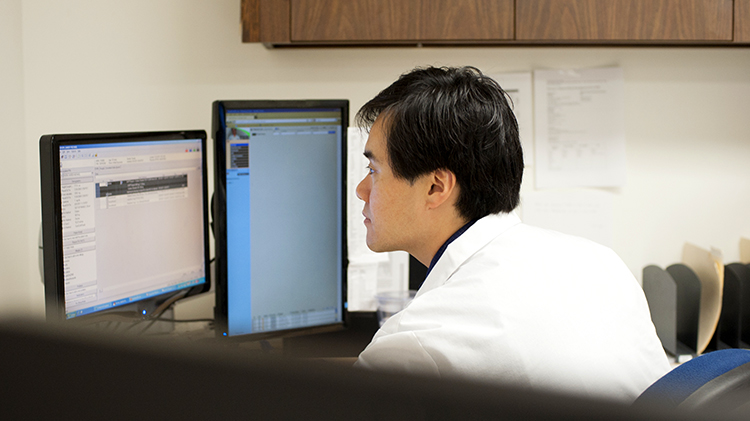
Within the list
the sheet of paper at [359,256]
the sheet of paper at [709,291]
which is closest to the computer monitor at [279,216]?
the sheet of paper at [359,256]

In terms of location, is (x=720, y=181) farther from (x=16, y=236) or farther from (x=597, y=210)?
(x=16, y=236)

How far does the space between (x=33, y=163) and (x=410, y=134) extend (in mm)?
1329

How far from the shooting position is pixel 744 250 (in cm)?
181

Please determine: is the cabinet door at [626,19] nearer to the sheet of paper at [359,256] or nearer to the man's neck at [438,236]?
the sheet of paper at [359,256]

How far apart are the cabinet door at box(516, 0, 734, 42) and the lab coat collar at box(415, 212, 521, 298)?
73 cm

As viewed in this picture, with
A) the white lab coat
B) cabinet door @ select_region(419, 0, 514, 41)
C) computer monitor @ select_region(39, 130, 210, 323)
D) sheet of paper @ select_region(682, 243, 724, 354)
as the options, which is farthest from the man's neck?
sheet of paper @ select_region(682, 243, 724, 354)

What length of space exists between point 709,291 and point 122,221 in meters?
1.51

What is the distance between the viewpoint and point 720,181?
182cm

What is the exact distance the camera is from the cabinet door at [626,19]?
4.82 ft

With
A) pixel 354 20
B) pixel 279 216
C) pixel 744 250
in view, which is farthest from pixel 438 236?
pixel 744 250

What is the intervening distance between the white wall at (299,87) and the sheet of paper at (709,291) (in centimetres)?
15

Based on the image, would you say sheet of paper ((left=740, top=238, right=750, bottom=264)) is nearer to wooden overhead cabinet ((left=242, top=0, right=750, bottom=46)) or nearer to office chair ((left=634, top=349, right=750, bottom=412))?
wooden overhead cabinet ((left=242, top=0, right=750, bottom=46))

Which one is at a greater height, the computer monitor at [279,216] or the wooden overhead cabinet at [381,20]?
the wooden overhead cabinet at [381,20]

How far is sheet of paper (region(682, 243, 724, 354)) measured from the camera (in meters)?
1.59
